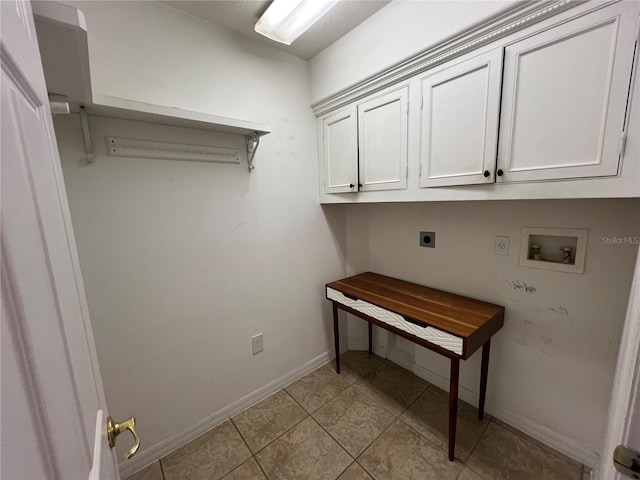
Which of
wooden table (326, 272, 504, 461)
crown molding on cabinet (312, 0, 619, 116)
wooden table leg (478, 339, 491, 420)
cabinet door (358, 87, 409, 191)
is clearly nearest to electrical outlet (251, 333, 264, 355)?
wooden table (326, 272, 504, 461)

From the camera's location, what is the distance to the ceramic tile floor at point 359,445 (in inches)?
52.3

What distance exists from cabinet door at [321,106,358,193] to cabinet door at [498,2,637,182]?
33.0 inches

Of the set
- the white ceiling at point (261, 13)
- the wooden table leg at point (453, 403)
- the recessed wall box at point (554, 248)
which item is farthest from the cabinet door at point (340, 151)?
the wooden table leg at point (453, 403)

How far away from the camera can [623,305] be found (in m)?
1.17

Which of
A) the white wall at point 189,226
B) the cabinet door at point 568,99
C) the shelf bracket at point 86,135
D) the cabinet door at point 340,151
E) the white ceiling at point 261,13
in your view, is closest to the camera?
the cabinet door at point 568,99

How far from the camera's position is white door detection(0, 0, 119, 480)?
9.5 inches

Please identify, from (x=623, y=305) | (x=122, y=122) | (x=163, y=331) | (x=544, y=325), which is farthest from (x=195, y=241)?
(x=623, y=305)

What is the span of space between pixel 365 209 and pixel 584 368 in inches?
62.6

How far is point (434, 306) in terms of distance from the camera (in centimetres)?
154

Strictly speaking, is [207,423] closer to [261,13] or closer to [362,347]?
[362,347]

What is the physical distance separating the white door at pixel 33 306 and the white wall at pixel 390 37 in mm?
1417

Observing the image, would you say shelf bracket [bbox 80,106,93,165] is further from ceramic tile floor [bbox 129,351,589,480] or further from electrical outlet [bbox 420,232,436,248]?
electrical outlet [bbox 420,232,436,248]

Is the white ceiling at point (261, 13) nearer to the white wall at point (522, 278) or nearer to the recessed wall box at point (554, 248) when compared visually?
the white wall at point (522, 278)

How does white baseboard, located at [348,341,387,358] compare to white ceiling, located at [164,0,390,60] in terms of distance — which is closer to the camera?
white ceiling, located at [164,0,390,60]
